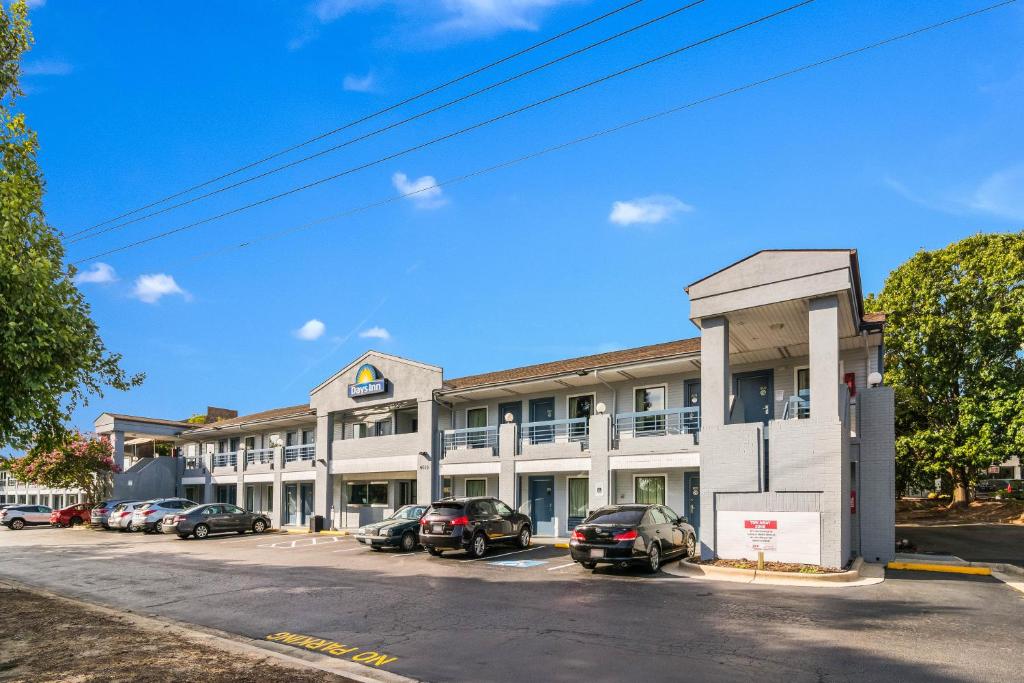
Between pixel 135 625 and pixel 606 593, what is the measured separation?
8.02 m

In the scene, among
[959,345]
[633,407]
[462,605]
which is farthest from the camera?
[959,345]

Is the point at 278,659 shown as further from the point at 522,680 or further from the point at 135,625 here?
the point at 135,625

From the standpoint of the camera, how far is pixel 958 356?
37375mm

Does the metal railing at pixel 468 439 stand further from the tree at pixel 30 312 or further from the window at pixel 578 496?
the tree at pixel 30 312

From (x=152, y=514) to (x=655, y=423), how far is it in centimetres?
2441

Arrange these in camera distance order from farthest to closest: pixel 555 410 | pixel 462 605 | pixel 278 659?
pixel 555 410, pixel 462 605, pixel 278 659

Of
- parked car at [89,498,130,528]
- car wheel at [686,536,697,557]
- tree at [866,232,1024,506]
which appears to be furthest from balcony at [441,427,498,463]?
tree at [866,232,1024,506]

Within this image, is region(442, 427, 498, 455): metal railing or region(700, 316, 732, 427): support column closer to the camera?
region(700, 316, 732, 427): support column

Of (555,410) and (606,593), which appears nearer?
(606,593)

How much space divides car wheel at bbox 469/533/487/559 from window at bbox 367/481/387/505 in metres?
15.3

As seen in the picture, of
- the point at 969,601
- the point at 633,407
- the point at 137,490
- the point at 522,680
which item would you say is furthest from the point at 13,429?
the point at 137,490

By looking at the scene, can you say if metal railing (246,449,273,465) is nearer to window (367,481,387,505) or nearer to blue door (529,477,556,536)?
window (367,481,387,505)

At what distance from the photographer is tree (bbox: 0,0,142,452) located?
1188 centimetres

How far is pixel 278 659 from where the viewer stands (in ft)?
30.6
